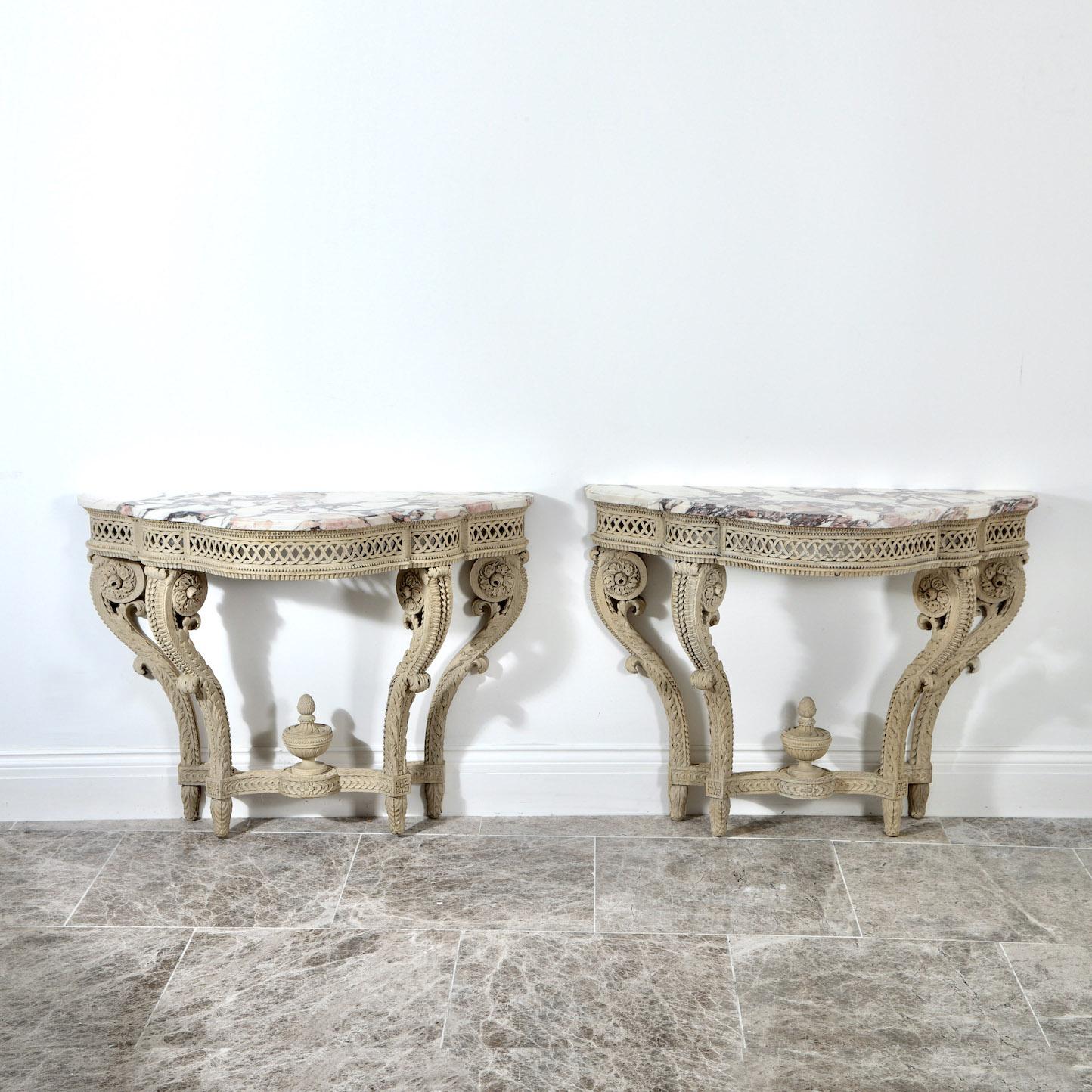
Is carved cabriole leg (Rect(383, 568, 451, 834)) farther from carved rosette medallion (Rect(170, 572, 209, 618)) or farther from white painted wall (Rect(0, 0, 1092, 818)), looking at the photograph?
carved rosette medallion (Rect(170, 572, 209, 618))

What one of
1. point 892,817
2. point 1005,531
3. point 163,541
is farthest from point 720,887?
point 163,541

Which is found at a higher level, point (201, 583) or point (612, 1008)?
point (201, 583)

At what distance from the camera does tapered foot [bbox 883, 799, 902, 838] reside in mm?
2977

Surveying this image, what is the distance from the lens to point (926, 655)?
295cm

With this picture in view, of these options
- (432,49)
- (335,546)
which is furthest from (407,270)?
(335,546)

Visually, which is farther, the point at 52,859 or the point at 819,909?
the point at 52,859

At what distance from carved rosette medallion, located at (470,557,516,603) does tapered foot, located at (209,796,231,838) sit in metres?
0.83

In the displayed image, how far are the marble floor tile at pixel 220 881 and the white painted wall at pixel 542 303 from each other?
0.78 feet

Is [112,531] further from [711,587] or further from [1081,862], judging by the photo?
[1081,862]

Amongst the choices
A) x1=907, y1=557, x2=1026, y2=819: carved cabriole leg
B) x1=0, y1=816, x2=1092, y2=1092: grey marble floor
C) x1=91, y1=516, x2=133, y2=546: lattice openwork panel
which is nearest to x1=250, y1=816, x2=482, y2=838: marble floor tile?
x1=0, y1=816, x2=1092, y2=1092: grey marble floor

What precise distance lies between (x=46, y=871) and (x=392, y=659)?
977mm

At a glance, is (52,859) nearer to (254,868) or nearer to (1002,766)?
(254,868)

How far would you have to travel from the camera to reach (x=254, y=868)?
2.82 metres

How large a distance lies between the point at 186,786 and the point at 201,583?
583mm
